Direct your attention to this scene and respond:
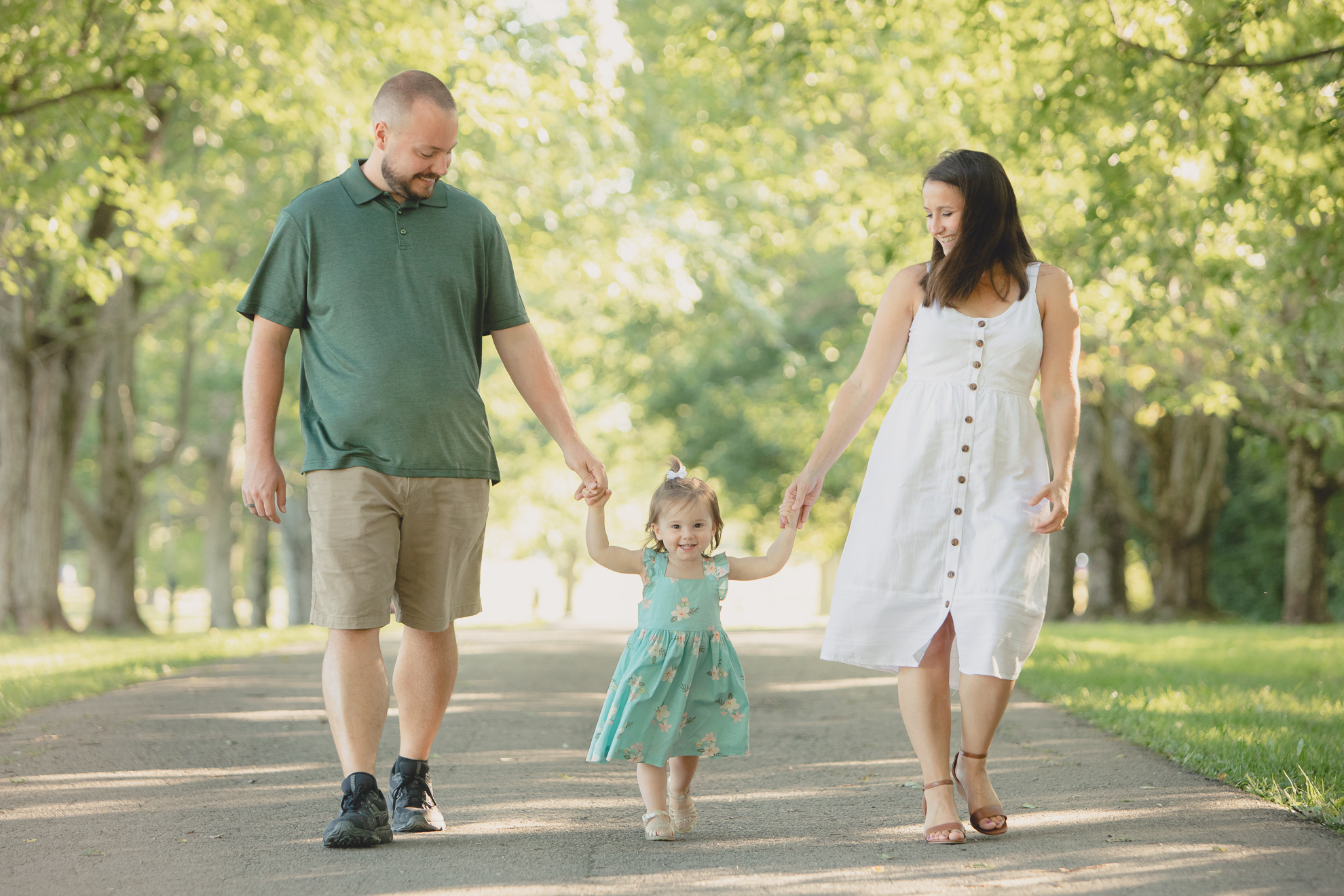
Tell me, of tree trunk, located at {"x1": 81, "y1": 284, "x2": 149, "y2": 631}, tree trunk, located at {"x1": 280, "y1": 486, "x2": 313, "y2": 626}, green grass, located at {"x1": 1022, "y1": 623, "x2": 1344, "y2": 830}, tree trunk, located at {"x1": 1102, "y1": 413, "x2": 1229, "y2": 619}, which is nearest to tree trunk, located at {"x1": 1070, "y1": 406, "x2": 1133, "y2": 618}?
tree trunk, located at {"x1": 1102, "y1": 413, "x2": 1229, "y2": 619}

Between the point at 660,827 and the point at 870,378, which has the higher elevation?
the point at 870,378

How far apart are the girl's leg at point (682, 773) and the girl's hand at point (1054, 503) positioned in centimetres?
132

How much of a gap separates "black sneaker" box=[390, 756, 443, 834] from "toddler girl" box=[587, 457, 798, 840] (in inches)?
22.6

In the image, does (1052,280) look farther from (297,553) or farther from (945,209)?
(297,553)

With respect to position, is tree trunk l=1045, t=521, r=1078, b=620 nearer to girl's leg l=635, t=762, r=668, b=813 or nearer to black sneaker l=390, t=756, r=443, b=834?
girl's leg l=635, t=762, r=668, b=813

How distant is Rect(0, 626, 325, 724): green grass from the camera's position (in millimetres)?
7379

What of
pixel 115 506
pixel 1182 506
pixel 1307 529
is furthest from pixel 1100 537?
pixel 115 506

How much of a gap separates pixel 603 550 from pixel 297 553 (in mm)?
21393

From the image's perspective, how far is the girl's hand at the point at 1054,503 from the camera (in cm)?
402

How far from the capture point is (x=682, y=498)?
418 cm

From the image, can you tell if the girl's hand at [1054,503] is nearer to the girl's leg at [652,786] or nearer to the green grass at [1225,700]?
the green grass at [1225,700]

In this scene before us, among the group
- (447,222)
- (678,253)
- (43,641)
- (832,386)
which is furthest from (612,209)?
(447,222)

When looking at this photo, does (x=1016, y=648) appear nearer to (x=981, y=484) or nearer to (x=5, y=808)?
(x=981, y=484)

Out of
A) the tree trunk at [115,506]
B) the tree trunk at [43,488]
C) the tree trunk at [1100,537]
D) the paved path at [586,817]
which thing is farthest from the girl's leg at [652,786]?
the tree trunk at [1100,537]
